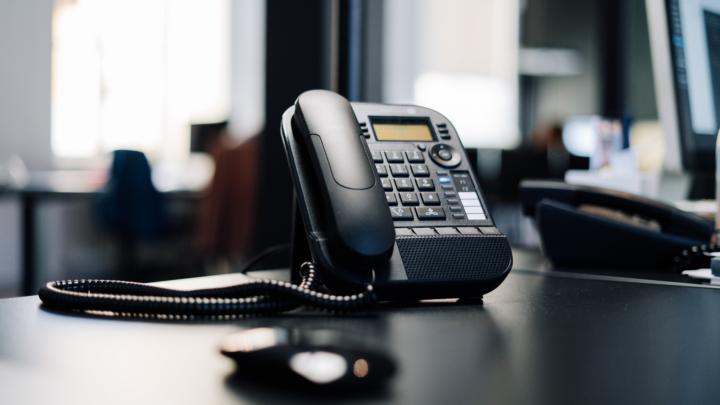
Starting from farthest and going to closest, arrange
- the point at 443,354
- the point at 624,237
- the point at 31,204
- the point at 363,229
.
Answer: the point at 31,204 < the point at 624,237 < the point at 363,229 < the point at 443,354

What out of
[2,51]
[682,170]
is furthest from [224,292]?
[2,51]

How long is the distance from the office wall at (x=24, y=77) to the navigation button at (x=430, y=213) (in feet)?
15.7

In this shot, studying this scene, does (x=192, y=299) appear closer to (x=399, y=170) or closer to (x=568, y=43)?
(x=399, y=170)

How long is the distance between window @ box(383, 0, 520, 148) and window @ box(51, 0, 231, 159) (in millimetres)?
1343

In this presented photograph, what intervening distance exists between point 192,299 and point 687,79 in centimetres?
89

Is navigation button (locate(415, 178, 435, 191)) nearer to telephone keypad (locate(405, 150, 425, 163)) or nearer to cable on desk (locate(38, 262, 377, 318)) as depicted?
telephone keypad (locate(405, 150, 425, 163))

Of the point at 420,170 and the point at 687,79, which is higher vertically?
the point at 687,79

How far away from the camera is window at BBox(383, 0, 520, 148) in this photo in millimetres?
4930

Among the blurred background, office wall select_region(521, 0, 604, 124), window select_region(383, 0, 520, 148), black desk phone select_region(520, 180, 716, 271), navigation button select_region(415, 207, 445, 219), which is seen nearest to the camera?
navigation button select_region(415, 207, 445, 219)

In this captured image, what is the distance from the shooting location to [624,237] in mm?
833

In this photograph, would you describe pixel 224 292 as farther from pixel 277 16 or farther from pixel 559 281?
pixel 277 16

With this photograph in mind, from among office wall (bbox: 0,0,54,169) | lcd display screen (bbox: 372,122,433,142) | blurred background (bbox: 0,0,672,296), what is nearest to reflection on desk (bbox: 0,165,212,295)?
blurred background (bbox: 0,0,672,296)

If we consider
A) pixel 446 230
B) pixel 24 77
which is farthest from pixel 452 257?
pixel 24 77

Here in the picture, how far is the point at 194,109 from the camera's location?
5.65m
